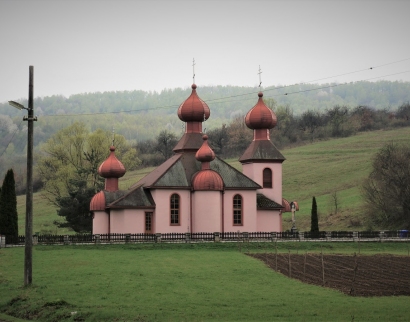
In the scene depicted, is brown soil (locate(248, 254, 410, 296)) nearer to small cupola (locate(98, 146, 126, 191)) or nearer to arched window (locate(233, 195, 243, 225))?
arched window (locate(233, 195, 243, 225))

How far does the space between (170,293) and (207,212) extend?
2430 cm

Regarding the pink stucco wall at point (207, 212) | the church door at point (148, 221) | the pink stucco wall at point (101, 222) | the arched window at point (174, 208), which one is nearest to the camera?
the pink stucco wall at point (207, 212)

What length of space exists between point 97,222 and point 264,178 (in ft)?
41.1

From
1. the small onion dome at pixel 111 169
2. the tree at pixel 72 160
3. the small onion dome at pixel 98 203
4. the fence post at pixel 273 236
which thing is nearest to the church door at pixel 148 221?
the small onion dome at pixel 98 203

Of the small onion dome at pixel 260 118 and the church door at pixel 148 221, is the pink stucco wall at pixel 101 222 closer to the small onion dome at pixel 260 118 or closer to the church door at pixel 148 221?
the church door at pixel 148 221

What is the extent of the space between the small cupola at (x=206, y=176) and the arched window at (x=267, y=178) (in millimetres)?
5468

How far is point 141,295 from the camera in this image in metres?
25.6

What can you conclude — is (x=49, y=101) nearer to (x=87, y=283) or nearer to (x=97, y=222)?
(x=97, y=222)

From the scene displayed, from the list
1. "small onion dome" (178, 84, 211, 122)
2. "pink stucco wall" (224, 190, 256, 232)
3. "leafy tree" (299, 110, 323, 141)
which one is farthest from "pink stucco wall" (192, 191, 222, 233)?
"leafy tree" (299, 110, 323, 141)

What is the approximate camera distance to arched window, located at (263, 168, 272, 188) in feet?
181

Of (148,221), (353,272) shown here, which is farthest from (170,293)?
(148,221)

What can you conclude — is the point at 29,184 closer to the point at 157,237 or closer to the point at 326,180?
the point at 157,237

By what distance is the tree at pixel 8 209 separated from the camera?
46281 mm

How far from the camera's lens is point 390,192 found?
6216cm
